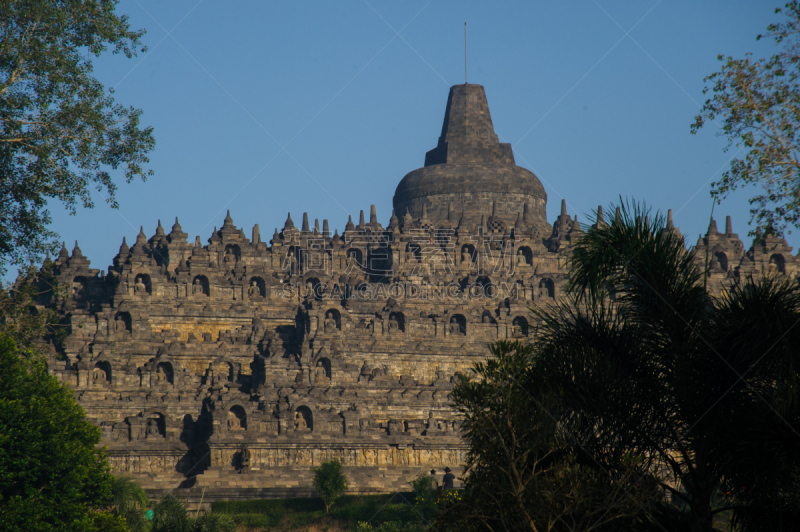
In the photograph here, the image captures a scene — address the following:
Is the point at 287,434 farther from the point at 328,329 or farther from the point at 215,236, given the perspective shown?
the point at 215,236

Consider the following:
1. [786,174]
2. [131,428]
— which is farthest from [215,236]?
[786,174]

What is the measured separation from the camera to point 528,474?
57.9 feet

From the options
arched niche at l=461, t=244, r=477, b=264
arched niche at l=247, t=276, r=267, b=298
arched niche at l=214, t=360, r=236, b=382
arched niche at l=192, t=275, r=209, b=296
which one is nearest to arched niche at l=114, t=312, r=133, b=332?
arched niche at l=192, t=275, r=209, b=296

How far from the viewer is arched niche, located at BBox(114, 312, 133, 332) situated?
6338 centimetres

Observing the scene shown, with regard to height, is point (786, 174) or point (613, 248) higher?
point (786, 174)

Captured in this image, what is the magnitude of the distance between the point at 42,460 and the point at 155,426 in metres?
11.8

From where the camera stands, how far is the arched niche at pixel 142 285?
218 feet

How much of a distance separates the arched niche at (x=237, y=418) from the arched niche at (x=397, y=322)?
15425 millimetres

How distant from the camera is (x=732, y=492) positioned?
725 inches

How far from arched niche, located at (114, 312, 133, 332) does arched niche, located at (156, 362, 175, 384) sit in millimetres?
5489

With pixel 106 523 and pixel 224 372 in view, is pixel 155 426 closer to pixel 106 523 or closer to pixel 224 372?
pixel 224 372

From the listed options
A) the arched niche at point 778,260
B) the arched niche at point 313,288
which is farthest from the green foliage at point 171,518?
the arched niche at point 778,260

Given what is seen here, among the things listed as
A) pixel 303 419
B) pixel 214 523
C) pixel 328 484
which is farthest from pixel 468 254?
pixel 214 523

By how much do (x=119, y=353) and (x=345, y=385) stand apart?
1304 centimetres
